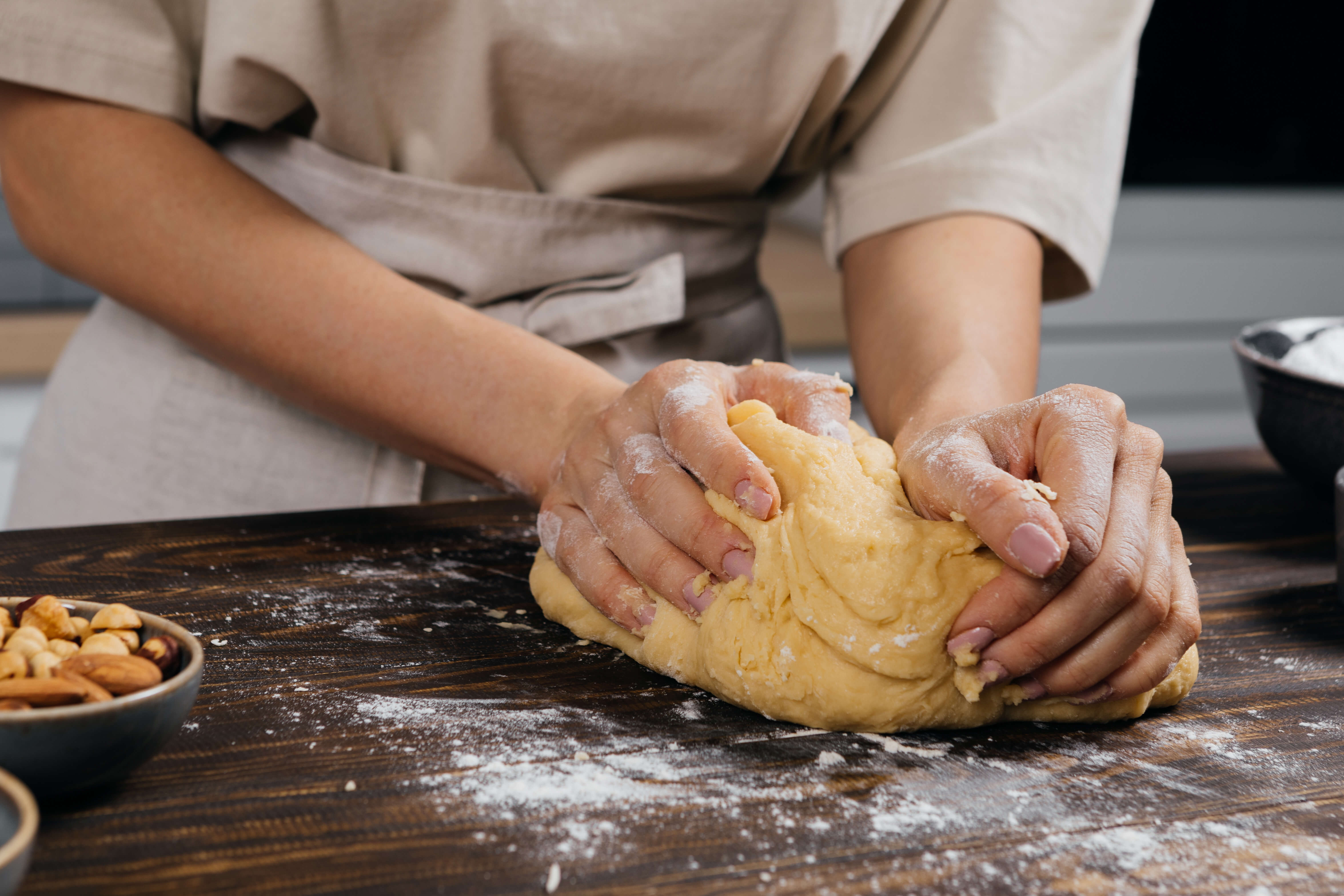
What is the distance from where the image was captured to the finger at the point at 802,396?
2.94 feet

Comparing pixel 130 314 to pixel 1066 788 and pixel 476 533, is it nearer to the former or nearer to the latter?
pixel 476 533

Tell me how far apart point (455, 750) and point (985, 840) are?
1.02 feet

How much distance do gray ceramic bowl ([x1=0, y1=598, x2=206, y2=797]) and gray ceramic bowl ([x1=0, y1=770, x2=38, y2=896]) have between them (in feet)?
0.18

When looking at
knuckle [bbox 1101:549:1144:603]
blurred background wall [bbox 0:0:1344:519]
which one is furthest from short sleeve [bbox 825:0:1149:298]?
blurred background wall [bbox 0:0:1344:519]

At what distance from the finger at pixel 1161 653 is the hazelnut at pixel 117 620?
61 cm

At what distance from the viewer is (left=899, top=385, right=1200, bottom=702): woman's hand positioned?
2.30 ft

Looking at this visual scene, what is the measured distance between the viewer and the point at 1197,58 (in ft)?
8.97

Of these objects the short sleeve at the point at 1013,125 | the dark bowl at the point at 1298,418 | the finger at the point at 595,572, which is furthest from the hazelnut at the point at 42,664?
the dark bowl at the point at 1298,418

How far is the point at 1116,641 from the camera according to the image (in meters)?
0.72

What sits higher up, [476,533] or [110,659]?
[110,659]

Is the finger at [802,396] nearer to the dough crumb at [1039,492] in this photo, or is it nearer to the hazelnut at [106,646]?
the dough crumb at [1039,492]

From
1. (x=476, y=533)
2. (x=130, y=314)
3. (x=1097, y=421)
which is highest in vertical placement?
(x=1097, y=421)

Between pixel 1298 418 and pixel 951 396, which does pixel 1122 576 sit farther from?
pixel 1298 418

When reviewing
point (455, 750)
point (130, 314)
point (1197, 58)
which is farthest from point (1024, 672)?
point (1197, 58)
